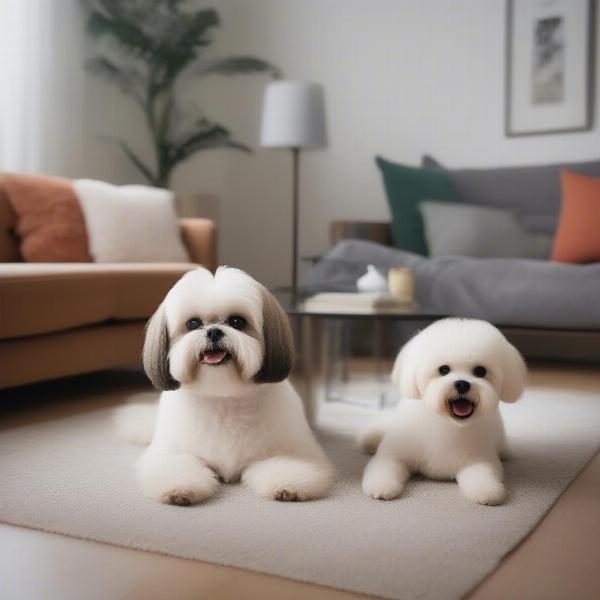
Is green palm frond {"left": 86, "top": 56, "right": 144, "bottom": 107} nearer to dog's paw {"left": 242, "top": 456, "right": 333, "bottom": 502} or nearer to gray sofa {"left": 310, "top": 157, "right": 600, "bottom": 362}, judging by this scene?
gray sofa {"left": 310, "top": 157, "right": 600, "bottom": 362}

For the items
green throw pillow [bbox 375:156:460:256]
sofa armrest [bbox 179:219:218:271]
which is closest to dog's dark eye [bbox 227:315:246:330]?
sofa armrest [bbox 179:219:218:271]

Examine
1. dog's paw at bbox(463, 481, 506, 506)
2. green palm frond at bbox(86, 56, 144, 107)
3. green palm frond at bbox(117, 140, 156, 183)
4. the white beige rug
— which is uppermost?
green palm frond at bbox(86, 56, 144, 107)

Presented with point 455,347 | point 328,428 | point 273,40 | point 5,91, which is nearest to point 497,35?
point 273,40

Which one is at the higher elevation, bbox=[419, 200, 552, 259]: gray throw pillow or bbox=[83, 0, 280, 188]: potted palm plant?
bbox=[83, 0, 280, 188]: potted palm plant

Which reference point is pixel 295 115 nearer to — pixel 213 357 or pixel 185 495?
pixel 213 357

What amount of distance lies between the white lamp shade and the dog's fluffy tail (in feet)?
7.83

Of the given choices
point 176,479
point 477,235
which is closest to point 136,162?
point 477,235

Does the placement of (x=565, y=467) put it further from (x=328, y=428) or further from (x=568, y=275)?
(x=568, y=275)

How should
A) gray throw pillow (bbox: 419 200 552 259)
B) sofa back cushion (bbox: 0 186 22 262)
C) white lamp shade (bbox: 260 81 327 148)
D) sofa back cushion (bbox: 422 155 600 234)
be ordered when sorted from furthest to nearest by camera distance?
white lamp shade (bbox: 260 81 327 148) → sofa back cushion (bbox: 422 155 600 234) → gray throw pillow (bbox: 419 200 552 259) → sofa back cushion (bbox: 0 186 22 262)

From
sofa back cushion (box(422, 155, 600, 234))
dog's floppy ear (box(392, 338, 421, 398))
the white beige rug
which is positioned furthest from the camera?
sofa back cushion (box(422, 155, 600, 234))

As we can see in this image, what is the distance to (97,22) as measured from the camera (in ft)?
15.1

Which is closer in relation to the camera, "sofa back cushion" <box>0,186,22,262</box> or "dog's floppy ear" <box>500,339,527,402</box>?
"dog's floppy ear" <box>500,339,527,402</box>

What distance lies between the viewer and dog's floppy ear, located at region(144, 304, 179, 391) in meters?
1.56

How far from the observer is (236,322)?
1555mm
